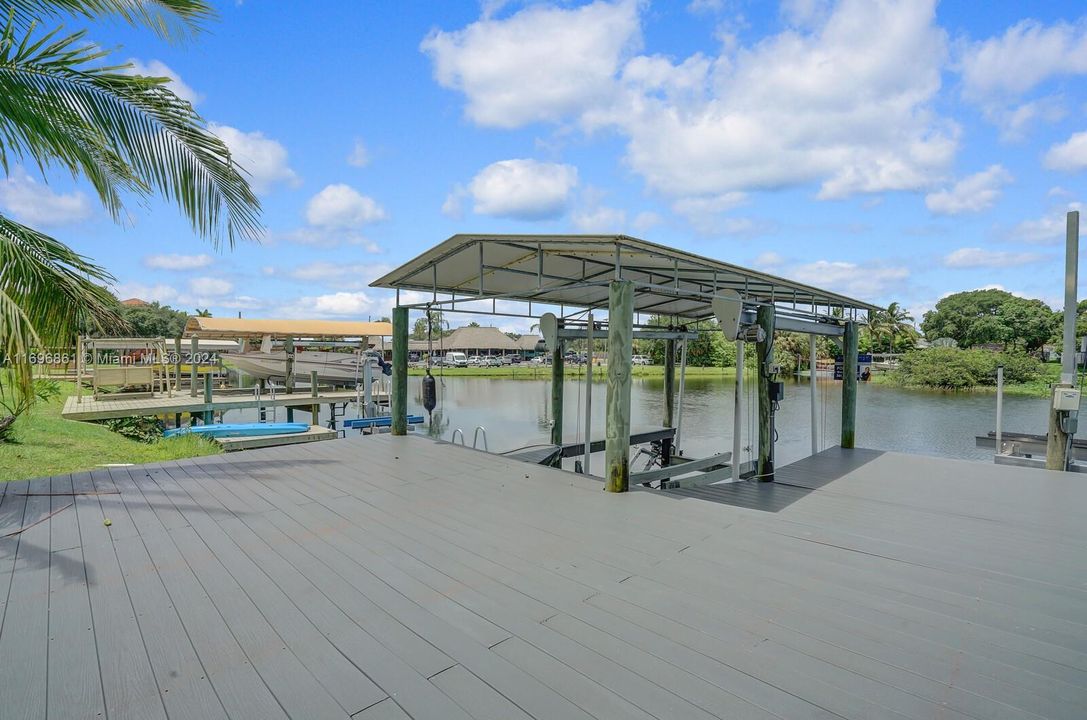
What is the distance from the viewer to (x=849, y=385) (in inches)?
281

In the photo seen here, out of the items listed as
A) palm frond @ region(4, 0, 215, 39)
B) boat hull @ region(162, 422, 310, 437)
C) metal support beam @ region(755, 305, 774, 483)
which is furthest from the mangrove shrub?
palm frond @ region(4, 0, 215, 39)

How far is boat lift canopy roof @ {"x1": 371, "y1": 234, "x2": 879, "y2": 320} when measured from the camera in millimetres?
4828

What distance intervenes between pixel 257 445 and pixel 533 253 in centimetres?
740

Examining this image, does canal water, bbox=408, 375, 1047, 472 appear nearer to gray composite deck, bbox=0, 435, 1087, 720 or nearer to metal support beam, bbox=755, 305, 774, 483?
metal support beam, bbox=755, 305, 774, 483

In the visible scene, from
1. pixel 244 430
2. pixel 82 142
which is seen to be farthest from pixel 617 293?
pixel 244 430

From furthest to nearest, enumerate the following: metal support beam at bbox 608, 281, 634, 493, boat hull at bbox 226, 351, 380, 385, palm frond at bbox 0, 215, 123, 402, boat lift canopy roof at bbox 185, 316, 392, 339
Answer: boat hull at bbox 226, 351, 380, 385, boat lift canopy roof at bbox 185, 316, 392, 339, metal support beam at bbox 608, 281, 634, 493, palm frond at bbox 0, 215, 123, 402

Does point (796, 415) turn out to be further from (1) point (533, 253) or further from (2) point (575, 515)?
(2) point (575, 515)

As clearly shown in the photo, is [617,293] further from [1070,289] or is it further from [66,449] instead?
[66,449]

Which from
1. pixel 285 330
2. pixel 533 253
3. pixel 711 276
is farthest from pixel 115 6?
pixel 285 330

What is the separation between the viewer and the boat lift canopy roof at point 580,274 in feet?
15.8

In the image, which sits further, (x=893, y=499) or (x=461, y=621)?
(x=893, y=499)

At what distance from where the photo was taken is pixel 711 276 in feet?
22.2

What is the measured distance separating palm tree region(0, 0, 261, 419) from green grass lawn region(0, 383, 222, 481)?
3818mm

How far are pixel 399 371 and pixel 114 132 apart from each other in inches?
144
